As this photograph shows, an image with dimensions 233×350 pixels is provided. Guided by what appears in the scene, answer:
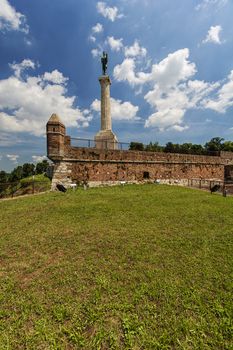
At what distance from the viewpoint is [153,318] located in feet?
9.27

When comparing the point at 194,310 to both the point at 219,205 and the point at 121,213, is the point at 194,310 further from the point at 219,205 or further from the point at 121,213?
the point at 219,205

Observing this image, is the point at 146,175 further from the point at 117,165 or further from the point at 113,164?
the point at 113,164

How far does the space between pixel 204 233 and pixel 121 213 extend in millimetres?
3278

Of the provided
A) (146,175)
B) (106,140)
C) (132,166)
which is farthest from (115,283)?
(106,140)

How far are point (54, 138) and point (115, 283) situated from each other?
1145cm

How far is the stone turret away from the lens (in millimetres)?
12930

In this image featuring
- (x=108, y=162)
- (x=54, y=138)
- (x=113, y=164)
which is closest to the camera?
(x=54, y=138)

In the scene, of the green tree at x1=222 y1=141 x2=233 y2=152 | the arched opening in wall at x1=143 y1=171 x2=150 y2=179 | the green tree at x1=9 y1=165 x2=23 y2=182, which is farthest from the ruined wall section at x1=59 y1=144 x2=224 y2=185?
the green tree at x1=9 y1=165 x2=23 y2=182

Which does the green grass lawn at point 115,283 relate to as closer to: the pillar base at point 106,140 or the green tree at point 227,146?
the pillar base at point 106,140

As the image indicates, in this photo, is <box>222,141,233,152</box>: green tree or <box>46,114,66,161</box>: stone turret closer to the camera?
<box>46,114,66,161</box>: stone turret

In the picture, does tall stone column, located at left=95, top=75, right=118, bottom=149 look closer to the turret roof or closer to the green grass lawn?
the turret roof

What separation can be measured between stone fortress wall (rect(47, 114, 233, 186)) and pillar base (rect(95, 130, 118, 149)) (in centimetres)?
141

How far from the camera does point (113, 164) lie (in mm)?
15750

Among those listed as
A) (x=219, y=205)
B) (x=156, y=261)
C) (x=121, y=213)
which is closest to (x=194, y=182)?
(x=219, y=205)
